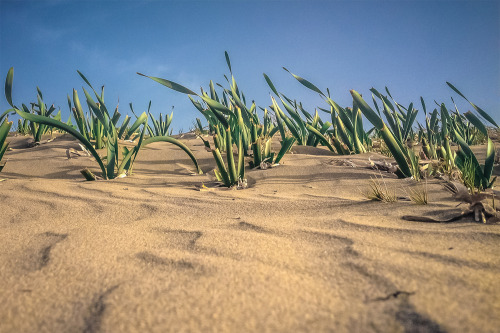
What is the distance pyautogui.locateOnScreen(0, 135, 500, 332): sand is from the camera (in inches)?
24.0

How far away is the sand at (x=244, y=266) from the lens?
61cm

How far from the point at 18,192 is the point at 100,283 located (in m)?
1.36

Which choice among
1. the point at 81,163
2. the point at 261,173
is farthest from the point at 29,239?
the point at 81,163

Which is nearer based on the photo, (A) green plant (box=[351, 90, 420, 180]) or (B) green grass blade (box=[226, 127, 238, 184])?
(A) green plant (box=[351, 90, 420, 180])

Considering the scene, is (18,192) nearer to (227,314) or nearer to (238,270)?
(238,270)

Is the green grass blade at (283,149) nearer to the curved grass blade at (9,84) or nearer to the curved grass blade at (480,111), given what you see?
the curved grass blade at (480,111)

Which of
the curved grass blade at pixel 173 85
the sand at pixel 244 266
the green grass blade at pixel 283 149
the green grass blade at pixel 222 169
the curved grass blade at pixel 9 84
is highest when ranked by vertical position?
the curved grass blade at pixel 9 84

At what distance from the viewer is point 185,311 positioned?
0.64 m

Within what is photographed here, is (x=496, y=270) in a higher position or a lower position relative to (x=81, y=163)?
lower

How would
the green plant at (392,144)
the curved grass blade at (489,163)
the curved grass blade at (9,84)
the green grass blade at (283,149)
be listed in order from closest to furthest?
the curved grass blade at (489,163) < the green plant at (392,144) < the curved grass blade at (9,84) < the green grass blade at (283,149)

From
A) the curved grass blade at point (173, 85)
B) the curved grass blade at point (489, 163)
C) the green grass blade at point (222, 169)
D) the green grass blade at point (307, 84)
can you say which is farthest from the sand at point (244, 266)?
the green grass blade at point (307, 84)

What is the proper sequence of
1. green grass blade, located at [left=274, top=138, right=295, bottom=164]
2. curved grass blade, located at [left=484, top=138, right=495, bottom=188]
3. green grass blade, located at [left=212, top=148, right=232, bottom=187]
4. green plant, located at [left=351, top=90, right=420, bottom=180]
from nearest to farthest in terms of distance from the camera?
curved grass blade, located at [left=484, top=138, right=495, bottom=188] < green plant, located at [left=351, top=90, right=420, bottom=180] < green grass blade, located at [left=212, top=148, right=232, bottom=187] < green grass blade, located at [left=274, top=138, right=295, bottom=164]

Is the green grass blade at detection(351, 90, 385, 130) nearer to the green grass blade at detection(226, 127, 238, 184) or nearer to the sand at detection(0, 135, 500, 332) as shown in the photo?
the sand at detection(0, 135, 500, 332)

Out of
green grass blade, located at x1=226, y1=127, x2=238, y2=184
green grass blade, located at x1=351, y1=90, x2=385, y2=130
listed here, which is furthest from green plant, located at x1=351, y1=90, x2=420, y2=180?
green grass blade, located at x1=226, y1=127, x2=238, y2=184
